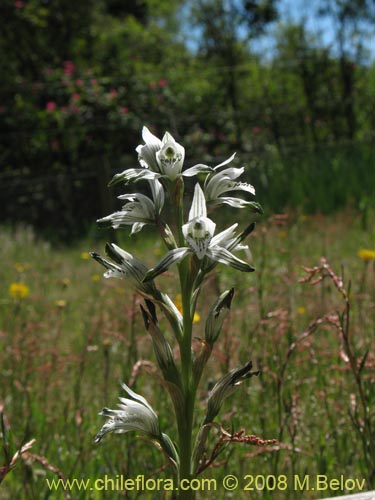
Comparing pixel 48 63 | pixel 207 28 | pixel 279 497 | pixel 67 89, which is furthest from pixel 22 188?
pixel 279 497

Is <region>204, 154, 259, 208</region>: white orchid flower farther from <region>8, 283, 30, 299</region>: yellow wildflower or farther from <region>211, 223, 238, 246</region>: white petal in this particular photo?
<region>8, 283, 30, 299</region>: yellow wildflower

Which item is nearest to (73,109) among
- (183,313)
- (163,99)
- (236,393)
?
(163,99)

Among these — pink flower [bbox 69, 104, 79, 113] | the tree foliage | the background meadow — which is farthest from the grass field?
pink flower [bbox 69, 104, 79, 113]

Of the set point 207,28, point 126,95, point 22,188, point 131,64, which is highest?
point 207,28

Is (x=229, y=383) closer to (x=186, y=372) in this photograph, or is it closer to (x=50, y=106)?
(x=186, y=372)

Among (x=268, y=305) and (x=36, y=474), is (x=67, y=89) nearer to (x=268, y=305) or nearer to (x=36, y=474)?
(x=268, y=305)

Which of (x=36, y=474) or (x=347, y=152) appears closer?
(x=36, y=474)
